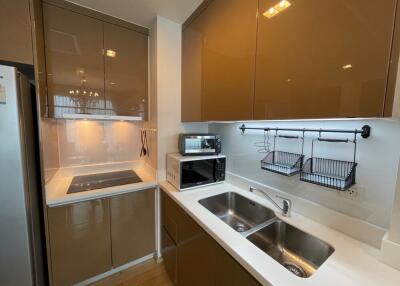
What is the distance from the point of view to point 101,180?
1743 mm

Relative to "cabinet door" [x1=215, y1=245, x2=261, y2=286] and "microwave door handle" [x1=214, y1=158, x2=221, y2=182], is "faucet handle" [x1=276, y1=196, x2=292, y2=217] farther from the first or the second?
"microwave door handle" [x1=214, y1=158, x2=221, y2=182]

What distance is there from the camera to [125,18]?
5.36 feet

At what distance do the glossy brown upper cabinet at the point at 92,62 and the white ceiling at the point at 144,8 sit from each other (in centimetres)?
7

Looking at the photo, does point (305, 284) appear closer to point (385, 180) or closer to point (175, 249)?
point (385, 180)

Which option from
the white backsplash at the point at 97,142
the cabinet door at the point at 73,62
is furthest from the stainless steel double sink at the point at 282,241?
the cabinet door at the point at 73,62

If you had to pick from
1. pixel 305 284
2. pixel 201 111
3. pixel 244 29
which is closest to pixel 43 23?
pixel 201 111

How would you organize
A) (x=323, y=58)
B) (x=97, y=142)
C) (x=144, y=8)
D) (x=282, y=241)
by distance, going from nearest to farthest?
(x=323, y=58) → (x=282, y=241) → (x=144, y=8) → (x=97, y=142)

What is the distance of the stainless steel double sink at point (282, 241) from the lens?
952 mm

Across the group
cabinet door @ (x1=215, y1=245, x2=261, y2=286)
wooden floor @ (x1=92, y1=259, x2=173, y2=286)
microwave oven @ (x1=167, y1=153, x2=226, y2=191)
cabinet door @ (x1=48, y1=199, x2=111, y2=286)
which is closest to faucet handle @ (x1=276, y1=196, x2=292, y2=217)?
cabinet door @ (x1=215, y1=245, x2=261, y2=286)

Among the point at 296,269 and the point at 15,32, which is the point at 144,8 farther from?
the point at 296,269

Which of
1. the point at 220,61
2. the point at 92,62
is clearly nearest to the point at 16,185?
the point at 92,62

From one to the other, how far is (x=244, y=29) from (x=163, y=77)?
34.5 inches

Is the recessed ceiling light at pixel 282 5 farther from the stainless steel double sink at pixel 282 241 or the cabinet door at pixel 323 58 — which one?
the stainless steel double sink at pixel 282 241

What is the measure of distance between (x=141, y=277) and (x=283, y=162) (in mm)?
1610
